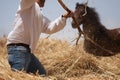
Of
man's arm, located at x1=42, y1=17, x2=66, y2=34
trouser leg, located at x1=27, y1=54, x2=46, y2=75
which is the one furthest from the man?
man's arm, located at x1=42, y1=17, x2=66, y2=34

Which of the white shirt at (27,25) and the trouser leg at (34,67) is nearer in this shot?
the white shirt at (27,25)

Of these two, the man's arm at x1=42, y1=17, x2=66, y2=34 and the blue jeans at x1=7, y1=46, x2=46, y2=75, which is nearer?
the blue jeans at x1=7, y1=46, x2=46, y2=75

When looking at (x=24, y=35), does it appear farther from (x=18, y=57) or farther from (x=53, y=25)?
(x=53, y=25)

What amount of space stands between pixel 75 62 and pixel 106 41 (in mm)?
1032

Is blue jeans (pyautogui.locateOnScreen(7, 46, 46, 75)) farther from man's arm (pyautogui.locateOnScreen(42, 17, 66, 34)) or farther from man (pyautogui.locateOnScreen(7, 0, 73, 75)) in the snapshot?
man's arm (pyautogui.locateOnScreen(42, 17, 66, 34))

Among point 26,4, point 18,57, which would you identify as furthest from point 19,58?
point 26,4

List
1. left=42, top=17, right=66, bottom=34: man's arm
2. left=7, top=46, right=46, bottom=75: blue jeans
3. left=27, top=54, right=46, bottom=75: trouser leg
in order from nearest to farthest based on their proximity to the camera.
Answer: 1. left=7, top=46, right=46, bottom=75: blue jeans
2. left=27, top=54, right=46, bottom=75: trouser leg
3. left=42, top=17, right=66, bottom=34: man's arm

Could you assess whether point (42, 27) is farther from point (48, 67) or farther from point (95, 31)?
point (48, 67)

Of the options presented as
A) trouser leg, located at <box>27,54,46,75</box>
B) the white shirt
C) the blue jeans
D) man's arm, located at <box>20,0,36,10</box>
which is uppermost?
man's arm, located at <box>20,0,36,10</box>

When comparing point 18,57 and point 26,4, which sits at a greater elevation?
point 26,4

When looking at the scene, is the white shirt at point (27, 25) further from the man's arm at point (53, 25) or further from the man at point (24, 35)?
the man's arm at point (53, 25)

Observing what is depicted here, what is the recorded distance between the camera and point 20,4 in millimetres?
4953

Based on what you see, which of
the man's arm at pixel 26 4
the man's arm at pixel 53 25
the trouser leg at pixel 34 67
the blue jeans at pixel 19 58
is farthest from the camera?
the man's arm at pixel 53 25

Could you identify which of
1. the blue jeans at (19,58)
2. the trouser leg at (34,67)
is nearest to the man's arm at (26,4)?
the blue jeans at (19,58)
